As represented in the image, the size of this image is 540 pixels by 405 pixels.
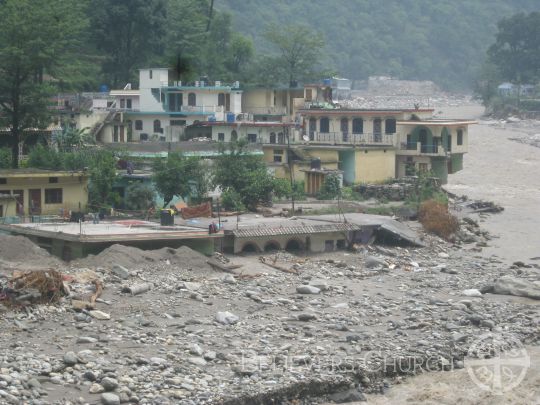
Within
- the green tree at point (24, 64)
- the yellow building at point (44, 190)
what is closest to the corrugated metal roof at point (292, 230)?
the yellow building at point (44, 190)

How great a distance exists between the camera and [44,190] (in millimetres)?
38000

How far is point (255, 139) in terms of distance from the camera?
52.3 meters

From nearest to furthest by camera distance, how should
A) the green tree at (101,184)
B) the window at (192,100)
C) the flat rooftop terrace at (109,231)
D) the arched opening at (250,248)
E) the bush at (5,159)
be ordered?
the flat rooftop terrace at (109,231) < the arched opening at (250,248) < the green tree at (101,184) < the bush at (5,159) < the window at (192,100)

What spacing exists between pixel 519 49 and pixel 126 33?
2372 inches

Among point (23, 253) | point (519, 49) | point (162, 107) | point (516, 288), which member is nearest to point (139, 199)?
point (23, 253)

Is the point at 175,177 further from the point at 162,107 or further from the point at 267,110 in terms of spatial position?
the point at 267,110

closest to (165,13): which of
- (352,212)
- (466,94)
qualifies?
(352,212)

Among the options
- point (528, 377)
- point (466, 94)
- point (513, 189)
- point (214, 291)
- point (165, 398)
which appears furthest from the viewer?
point (466, 94)

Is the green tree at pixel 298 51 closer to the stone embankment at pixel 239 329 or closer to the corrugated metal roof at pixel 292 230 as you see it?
the corrugated metal roof at pixel 292 230

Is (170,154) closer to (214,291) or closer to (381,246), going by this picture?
(381,246)

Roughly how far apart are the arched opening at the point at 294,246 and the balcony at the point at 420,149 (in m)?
16.0

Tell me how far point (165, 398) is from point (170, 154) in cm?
2079

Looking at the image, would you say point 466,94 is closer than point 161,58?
No

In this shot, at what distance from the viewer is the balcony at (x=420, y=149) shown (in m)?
50.8
